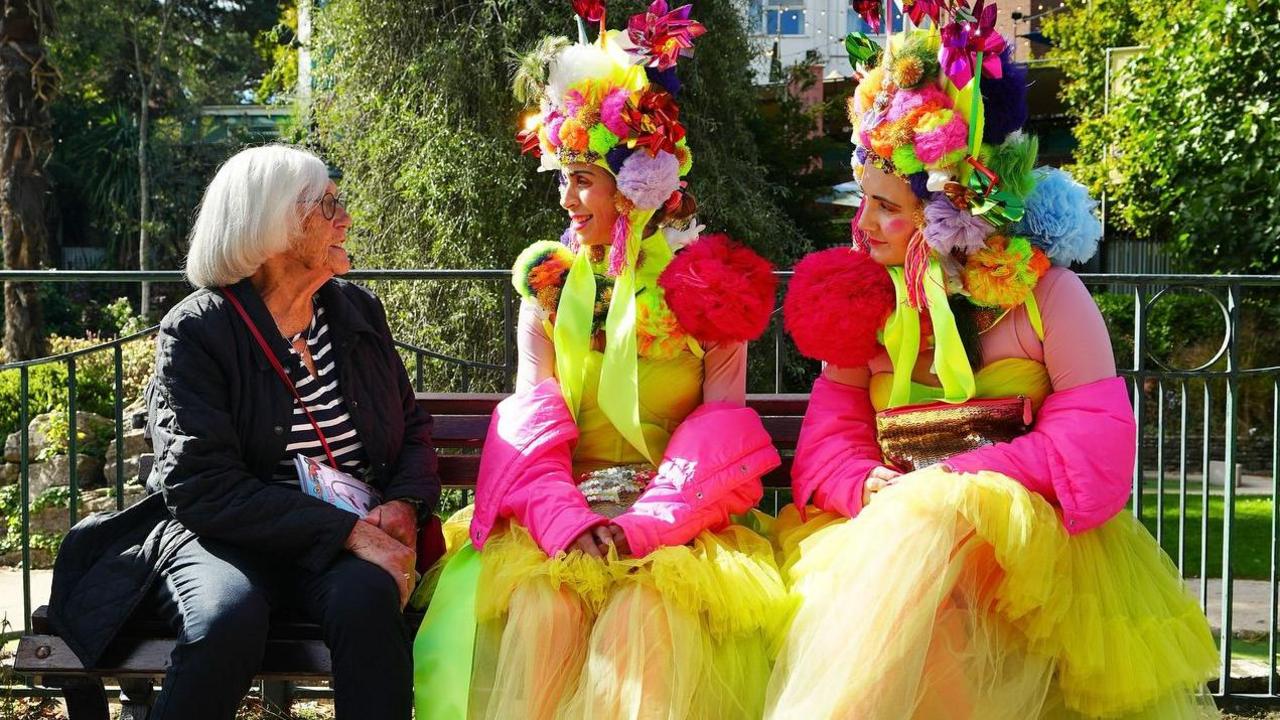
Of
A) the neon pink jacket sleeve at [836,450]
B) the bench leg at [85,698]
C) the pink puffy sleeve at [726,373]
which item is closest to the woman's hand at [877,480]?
the neon pink jacket sleeve at [836,450]

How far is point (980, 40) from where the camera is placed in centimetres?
302

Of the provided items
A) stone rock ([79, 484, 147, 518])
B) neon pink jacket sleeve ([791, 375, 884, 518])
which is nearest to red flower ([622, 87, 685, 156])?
neon pink jacket sleeve ([791, 375, 884, 518])

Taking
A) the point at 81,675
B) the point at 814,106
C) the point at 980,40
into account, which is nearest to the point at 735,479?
the point at 980,40

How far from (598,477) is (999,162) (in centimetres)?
134

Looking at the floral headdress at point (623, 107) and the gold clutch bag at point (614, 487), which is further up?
the floral headdress at point (623, 107)

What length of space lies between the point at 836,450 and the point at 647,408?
545 mm

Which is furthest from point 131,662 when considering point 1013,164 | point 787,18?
point 787,18

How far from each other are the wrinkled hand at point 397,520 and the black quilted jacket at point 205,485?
0.17 feet

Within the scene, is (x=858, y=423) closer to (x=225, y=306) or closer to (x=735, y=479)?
(x=735, y=479)

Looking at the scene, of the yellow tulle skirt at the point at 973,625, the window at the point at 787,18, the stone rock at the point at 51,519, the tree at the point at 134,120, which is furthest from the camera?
the tree at the point at 134,120

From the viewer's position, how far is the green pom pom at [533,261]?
348 cm

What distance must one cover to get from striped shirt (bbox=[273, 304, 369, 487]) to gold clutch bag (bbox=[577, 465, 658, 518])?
2.05 feet

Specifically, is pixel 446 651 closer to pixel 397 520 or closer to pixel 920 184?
pixel 397 520

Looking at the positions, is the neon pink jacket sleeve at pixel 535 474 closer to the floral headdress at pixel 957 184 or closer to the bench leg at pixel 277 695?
the floral headdress at pixel 957 184
